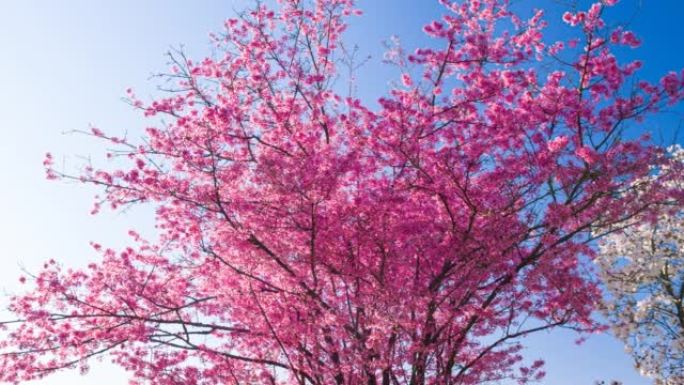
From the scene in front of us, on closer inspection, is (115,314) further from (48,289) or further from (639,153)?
(639,153)

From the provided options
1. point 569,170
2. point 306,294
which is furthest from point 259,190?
point 569,170

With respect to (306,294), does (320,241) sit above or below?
above

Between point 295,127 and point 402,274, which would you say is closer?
point 402,274

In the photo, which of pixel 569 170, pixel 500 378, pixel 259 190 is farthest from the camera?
pixel 500 378

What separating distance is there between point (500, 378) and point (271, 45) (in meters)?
8.65

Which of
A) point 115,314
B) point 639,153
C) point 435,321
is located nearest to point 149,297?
point 115,314

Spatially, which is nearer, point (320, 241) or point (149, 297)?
point (320, 241)

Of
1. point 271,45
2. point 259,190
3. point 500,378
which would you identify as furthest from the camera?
point 271,45

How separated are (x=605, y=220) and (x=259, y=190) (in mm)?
6476

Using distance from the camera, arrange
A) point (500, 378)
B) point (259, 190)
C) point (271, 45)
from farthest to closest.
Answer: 1. point (271, 45)
2. point (500, 378)
3. point (259, 190)

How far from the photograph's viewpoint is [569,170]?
998cm

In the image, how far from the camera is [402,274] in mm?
10172

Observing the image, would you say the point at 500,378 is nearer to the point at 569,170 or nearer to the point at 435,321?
the point at 435,321

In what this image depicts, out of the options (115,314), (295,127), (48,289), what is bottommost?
(115,314)
